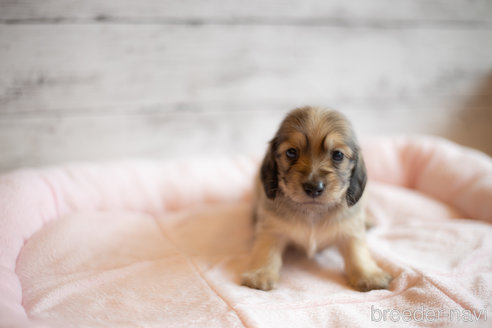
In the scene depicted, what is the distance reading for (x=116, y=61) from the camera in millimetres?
2805

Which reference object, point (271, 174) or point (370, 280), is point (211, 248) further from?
point (370, 280)

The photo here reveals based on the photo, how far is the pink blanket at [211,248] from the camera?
1590 millimetres

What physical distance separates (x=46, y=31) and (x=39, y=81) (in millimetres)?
341

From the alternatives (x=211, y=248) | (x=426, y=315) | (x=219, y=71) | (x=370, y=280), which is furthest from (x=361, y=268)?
(x=219, y=71)

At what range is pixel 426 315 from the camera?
1575 mm

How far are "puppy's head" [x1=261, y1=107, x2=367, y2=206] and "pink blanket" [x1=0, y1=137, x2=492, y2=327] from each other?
0.45 meters

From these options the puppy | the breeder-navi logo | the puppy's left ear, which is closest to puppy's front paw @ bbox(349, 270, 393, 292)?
the puppy

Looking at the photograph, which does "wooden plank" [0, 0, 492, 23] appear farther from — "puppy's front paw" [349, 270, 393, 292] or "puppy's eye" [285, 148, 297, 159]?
"puppy's front paw" [349, 270, 393, 292]

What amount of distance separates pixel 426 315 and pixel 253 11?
2389 millimetres

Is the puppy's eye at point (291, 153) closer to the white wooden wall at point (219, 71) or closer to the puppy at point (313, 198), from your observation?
the puppy at point (313, 198)

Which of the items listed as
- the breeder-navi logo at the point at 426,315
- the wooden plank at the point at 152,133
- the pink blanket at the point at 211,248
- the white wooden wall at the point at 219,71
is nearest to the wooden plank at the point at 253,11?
the white wooden wall at the point at 219,71

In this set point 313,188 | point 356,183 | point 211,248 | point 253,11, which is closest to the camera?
point 313,188

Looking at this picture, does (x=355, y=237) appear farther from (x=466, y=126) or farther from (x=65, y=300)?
(x=466, y=126)

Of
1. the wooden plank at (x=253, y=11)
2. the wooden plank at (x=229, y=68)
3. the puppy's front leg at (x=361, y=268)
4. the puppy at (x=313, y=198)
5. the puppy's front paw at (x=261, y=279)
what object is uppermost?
the wooden plank at (x=253, y=11)
